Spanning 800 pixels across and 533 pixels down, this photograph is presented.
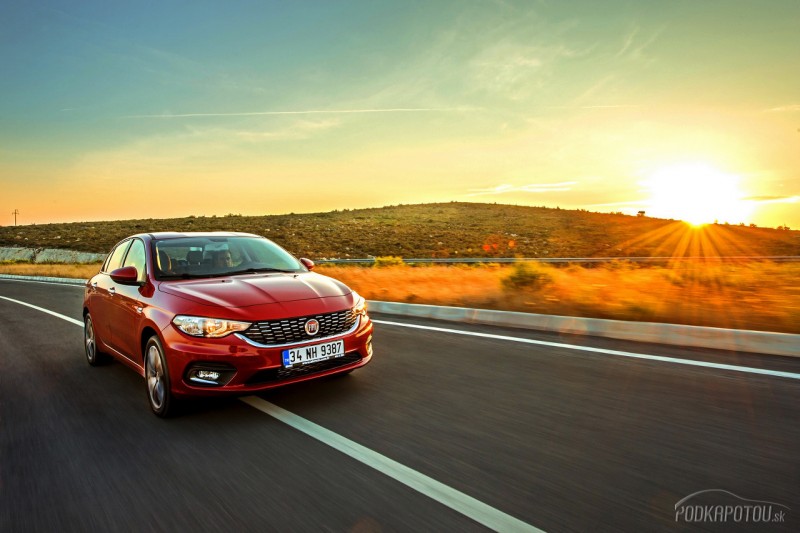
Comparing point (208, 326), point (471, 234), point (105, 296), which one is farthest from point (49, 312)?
point (471, 234)

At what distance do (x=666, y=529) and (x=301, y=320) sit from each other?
2.97 m

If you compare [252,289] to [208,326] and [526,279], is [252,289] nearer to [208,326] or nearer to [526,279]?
[208,326]

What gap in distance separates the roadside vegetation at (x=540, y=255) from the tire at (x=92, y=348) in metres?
6.45

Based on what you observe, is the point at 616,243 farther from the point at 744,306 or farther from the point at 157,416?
the point at 157,416

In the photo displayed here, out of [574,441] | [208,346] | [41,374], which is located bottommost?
[41,374]

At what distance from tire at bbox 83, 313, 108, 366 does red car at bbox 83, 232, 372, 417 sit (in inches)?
28.7

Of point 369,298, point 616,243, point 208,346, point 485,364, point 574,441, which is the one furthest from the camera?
point 616,243

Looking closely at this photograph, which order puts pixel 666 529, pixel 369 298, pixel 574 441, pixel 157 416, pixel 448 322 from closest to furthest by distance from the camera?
pixel 666 529 → pixel 574 441 → pixel 157 416 → pixel 448 322 → pixel 369 298

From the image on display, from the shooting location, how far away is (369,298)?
42.9ft

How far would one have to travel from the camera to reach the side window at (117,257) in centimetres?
657

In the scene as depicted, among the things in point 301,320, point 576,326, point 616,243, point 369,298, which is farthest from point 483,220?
point 301,320

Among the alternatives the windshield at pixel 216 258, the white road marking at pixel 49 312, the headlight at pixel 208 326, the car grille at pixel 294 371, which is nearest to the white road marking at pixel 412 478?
the car grille at pixel 294 371

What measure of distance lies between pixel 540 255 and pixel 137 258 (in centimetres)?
3235

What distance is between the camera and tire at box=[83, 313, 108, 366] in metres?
6.76
